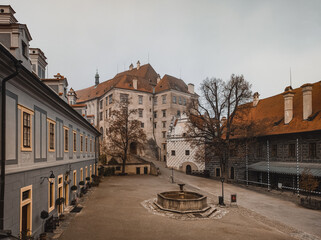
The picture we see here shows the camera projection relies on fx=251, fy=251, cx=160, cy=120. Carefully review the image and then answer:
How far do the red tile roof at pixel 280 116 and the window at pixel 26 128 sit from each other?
2460cm

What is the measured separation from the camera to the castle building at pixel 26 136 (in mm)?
8141

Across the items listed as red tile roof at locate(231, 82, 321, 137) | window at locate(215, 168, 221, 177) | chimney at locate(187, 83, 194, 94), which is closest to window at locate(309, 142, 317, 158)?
red tile roof at locate(231, 82, 321, 137)

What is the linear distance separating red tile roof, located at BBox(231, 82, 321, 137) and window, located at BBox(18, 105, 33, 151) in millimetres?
24603

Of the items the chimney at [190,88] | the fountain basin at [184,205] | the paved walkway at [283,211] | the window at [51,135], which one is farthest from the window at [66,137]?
the chimney at [190,88]

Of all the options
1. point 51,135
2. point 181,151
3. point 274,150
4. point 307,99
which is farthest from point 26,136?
point 181,151

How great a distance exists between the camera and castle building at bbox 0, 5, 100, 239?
8141 mm

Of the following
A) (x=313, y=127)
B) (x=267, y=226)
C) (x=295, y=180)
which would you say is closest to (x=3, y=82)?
(x=267, y=226)

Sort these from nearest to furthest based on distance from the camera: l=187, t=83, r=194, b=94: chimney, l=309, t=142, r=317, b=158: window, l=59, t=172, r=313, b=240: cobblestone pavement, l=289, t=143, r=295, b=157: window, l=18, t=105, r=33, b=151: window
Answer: l=18, t=105, r=33, b=151: window → l=59, t=172, r=313, b=240: cobblestone pavement → l=309, t=142, r=317, b=158: window → l=289, t=143, r=295, b=157: window → l=187, t=83, r=194, b=94: chimney

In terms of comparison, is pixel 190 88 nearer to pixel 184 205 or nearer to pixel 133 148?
pixel 133 148

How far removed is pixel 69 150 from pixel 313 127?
2275 centimetres

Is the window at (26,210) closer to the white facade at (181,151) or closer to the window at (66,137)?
the window at (66,137)

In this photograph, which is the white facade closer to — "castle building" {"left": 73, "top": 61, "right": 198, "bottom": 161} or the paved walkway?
"castle building" {"left": 73, "top": 61, "right": 198, "bottom": 161}

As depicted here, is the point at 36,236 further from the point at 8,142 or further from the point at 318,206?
the point at 318,206

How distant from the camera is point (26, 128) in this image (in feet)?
33.2
